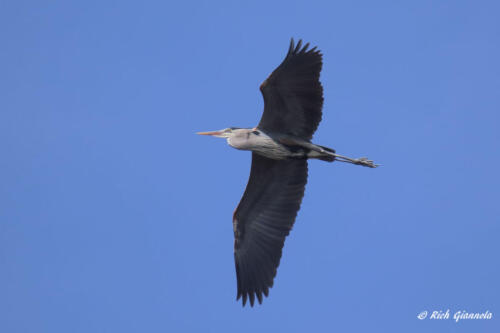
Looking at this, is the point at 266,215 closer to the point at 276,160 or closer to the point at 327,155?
the point at 276,160

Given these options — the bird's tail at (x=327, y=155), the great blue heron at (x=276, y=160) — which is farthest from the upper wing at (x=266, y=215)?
the bird's tail at (x=327, y=155)

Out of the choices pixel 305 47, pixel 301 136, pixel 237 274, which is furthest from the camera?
pixel 237 274

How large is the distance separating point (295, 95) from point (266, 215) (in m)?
2.40

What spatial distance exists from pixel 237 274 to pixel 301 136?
2732mm

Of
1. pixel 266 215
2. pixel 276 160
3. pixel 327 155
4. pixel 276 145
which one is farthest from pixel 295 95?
pixel 266 215

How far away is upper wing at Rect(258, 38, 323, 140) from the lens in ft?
37.7

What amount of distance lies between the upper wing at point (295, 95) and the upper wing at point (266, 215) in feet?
2.58

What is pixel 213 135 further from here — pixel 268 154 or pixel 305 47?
pixel 305 47

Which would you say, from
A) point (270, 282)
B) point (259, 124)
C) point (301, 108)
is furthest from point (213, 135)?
point (270, 282)

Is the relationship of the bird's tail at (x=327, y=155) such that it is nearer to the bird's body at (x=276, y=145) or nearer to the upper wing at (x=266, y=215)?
the bird's body at (x=276, y=145)

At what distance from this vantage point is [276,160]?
42.0 feet

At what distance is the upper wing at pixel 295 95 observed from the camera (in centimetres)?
1150

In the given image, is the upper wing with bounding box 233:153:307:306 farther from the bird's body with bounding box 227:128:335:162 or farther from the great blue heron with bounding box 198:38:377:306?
the bird's body with bounding box 227:128:335:162

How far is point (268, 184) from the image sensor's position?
1298 centimetres
